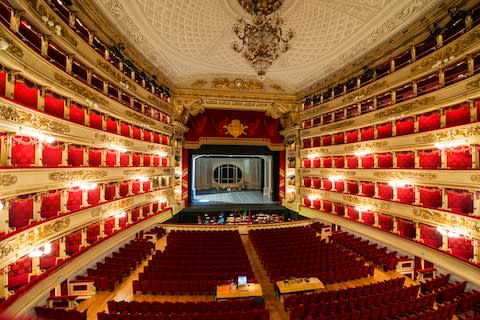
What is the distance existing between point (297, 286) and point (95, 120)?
10737 millimetres

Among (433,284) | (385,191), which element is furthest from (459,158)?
(433,284)

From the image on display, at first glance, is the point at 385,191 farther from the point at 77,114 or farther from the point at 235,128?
the point at 77,114

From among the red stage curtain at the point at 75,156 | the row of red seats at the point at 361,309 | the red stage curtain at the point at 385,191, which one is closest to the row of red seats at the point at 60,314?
the red stage curtain at the point at 75,156

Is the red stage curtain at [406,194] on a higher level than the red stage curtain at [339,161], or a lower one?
lower

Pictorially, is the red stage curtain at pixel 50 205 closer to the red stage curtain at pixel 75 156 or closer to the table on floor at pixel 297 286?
the red stage curtain at pixel 75 156

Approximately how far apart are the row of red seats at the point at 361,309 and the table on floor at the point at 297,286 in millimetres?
1070

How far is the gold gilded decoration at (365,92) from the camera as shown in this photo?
12.6m

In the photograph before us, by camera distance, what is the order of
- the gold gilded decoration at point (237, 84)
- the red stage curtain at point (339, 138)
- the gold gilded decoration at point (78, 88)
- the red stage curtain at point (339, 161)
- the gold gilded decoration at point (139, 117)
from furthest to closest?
the gold gilded decoration at point (237, 84), the red stage curtain at point (339, 138), the red stage curtain at point (339, 161), the gold gilded decoration at point (139, 117), the gold gilded decoration at point (78, 88)

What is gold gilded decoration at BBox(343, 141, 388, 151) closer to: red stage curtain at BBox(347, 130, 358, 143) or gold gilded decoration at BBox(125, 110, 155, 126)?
red stage curtain at BBox(347, 130, 358, 143)

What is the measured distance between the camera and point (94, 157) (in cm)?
1055

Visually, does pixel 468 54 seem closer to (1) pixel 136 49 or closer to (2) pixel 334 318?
(2) pixel 334 318

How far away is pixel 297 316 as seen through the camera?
21.6ft

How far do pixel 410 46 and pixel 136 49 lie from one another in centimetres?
1374

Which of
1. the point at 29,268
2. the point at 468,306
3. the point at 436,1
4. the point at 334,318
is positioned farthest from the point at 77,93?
the point at 468,306
